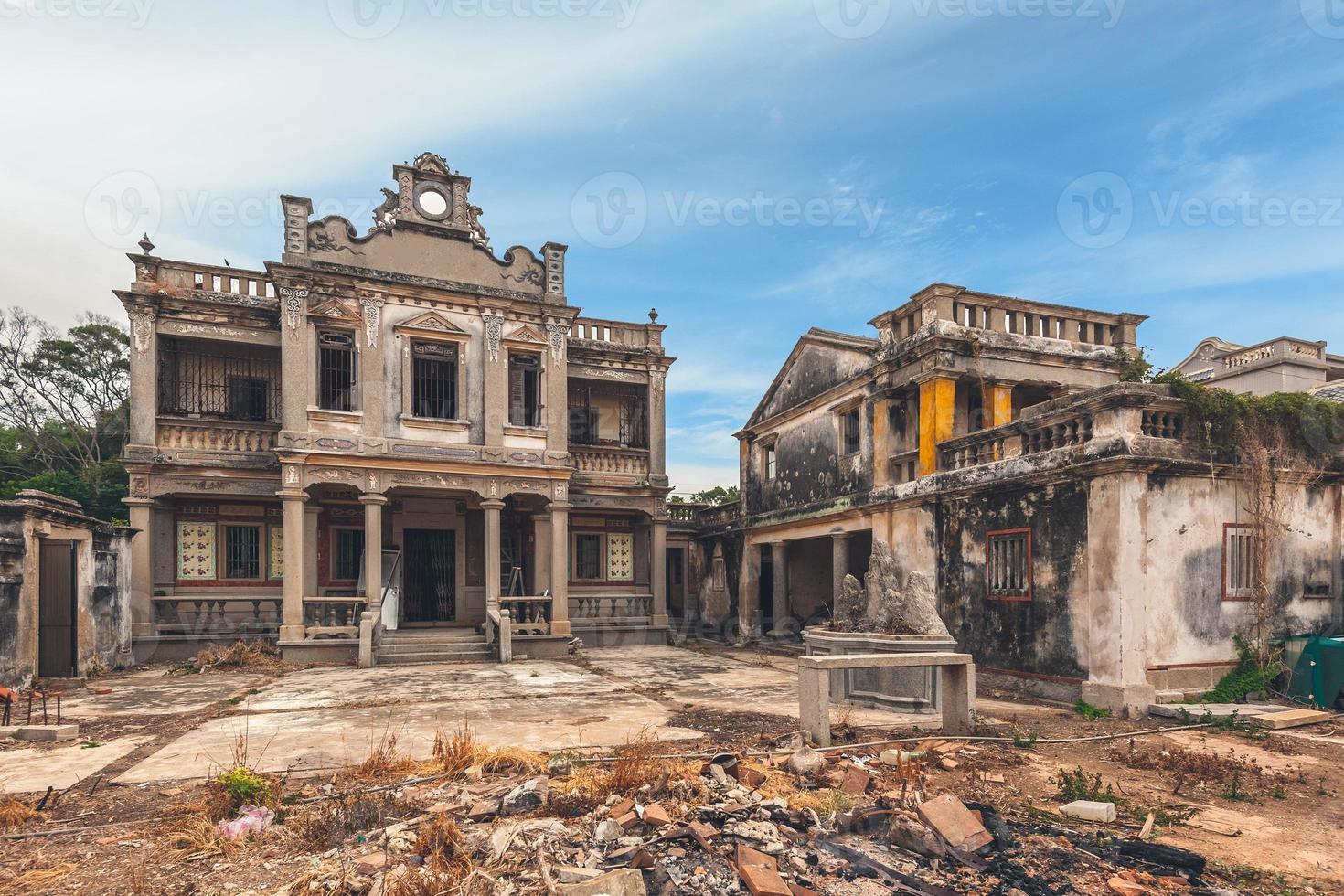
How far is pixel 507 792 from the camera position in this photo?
5.46 metres

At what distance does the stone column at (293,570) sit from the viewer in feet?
46.8

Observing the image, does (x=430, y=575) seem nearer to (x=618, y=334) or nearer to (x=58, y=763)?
(x=618, y=334)

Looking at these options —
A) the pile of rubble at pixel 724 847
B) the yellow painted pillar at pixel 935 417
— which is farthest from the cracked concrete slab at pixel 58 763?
the yellow painted pillar at pixel 935 417

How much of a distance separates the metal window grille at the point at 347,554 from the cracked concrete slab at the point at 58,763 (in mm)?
8944

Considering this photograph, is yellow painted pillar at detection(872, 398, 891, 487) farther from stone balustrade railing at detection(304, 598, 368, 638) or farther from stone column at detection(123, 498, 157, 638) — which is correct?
stone column at detection(123, 498, 157, 638)

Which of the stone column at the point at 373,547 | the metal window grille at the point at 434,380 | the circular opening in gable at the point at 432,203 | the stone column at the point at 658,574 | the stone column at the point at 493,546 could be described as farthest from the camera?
the stone column at the point at 658,574

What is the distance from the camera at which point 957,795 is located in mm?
5855

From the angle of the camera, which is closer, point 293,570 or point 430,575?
point 293,570

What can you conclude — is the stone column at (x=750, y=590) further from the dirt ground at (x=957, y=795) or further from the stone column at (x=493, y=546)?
the dirt ground at (x=957, y=795)

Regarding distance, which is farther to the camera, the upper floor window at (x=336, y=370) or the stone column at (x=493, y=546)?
the stone column at (x=493, y=546)

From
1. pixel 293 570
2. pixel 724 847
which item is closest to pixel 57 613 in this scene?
pixel 293 570

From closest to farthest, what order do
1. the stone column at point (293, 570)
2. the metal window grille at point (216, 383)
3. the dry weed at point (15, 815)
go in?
the dry weed at point (15, 815), the stone column at point (293, 570), the metal window grille at point (216, 383)

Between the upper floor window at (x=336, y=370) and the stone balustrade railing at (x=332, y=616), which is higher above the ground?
the upper floor window at (x=336, y=370)

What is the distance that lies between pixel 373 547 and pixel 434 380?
12.2 ft
